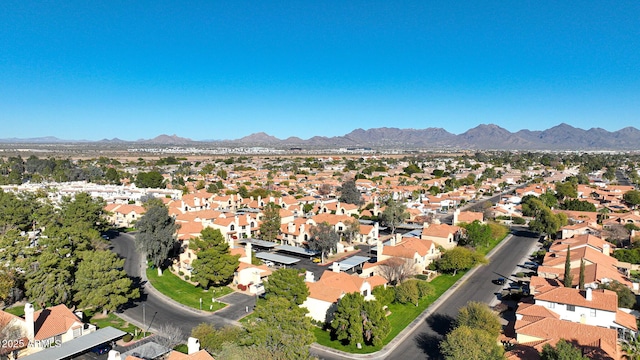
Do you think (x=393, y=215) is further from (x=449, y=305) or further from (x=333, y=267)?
(x=333, y=267)

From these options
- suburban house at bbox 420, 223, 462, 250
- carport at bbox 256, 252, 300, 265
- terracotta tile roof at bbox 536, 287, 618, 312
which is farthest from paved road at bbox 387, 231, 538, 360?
carport at bbox 256, 252, 300, 265

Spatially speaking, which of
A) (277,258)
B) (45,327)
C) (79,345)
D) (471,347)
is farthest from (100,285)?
(471,347)

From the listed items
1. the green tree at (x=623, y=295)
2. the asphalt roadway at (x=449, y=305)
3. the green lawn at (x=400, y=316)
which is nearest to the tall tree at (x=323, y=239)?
the green lawn at (x=400, y=316)

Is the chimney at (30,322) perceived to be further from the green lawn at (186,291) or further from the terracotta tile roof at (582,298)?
the terracotta tile roof at (582,298)

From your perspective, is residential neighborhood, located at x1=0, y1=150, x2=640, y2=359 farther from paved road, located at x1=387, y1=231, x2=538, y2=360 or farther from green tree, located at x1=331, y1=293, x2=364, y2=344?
paved road, located at x1=387, y1=231, x2=538, y2=360

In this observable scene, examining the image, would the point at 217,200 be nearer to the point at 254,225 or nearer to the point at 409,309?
the point at 254,225

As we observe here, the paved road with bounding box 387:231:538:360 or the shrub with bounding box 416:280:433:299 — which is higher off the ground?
the shrub with bounding box 416:280:433:299

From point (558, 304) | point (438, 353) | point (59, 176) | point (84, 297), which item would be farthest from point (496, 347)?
point (59, 176)
